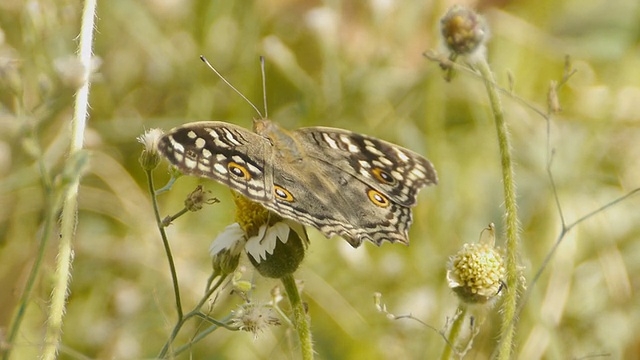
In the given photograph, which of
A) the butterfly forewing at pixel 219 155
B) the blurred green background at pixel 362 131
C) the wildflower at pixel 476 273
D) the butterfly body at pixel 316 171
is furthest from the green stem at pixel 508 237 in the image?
the blurred green background at pixel 362 131

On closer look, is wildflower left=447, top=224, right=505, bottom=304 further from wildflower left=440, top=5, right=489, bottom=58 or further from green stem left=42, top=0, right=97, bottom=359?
green stem left=42, top=0, right=97, bottom=359

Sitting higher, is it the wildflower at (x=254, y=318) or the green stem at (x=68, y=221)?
the wildflower at (x=254, y=318)

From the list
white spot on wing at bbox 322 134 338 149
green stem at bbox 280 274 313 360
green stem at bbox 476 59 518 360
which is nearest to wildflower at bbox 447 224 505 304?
green stem at bbox 476 59 518 360

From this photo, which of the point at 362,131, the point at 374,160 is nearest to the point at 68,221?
the point at 374,160

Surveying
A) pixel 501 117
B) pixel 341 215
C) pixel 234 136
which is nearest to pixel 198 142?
pixel 234 136

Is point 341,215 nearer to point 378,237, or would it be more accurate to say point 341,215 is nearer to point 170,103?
point 378,237

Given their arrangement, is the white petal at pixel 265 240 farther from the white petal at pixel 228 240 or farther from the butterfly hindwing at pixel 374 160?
the butterfly hindwing at pixel 374 160

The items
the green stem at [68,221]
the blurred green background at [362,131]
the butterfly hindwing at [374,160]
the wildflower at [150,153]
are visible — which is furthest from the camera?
the blurred green background at [362,131]
